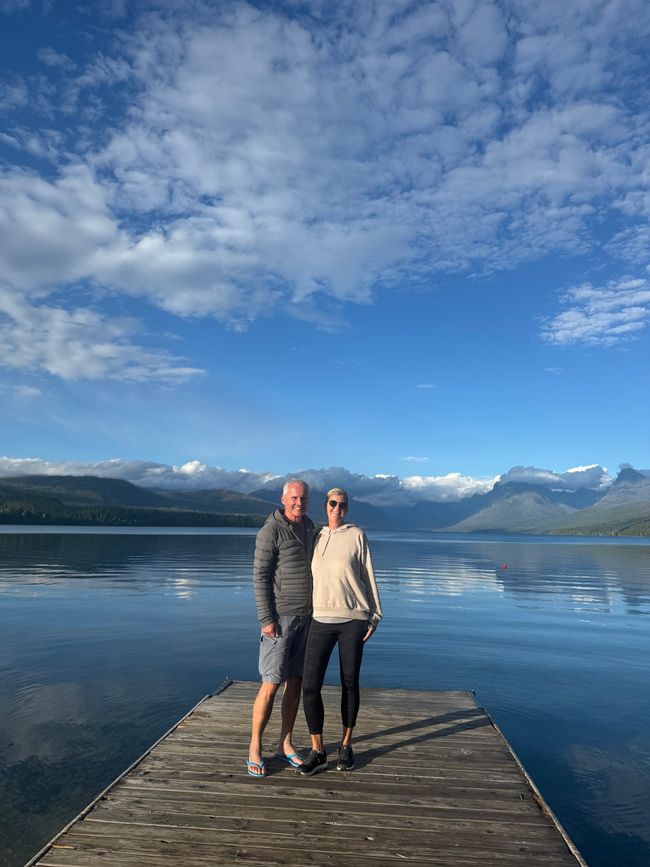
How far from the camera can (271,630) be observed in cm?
810

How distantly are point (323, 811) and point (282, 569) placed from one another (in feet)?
9.72

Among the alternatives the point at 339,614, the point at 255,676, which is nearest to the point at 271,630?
the point at 339,614

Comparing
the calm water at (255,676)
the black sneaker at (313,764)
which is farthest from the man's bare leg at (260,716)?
the calm water at (255,676)

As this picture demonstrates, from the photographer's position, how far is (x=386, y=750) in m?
9.33

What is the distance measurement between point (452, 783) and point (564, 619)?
24.2 metres

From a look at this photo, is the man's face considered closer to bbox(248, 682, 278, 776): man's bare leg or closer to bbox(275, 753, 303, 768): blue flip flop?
bbox(248, 682, 278, 776): man's bare leg

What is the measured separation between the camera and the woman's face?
838 centimetres

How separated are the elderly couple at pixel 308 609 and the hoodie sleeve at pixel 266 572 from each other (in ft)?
0.04

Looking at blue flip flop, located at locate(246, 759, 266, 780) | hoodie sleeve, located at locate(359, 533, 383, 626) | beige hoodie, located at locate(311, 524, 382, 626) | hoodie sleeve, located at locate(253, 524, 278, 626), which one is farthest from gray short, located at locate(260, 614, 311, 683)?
blue flip flop, located at locate(246, 759, 266, 780)

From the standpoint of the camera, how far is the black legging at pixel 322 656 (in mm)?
8227

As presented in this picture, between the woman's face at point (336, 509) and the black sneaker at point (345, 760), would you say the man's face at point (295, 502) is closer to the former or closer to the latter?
the woman's face at point (336, 509)

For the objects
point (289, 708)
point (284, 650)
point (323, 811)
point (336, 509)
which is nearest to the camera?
point (323, 811)

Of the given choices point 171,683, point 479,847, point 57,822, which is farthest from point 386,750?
point 171,683

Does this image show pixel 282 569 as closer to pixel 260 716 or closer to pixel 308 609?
pixel 308 609
